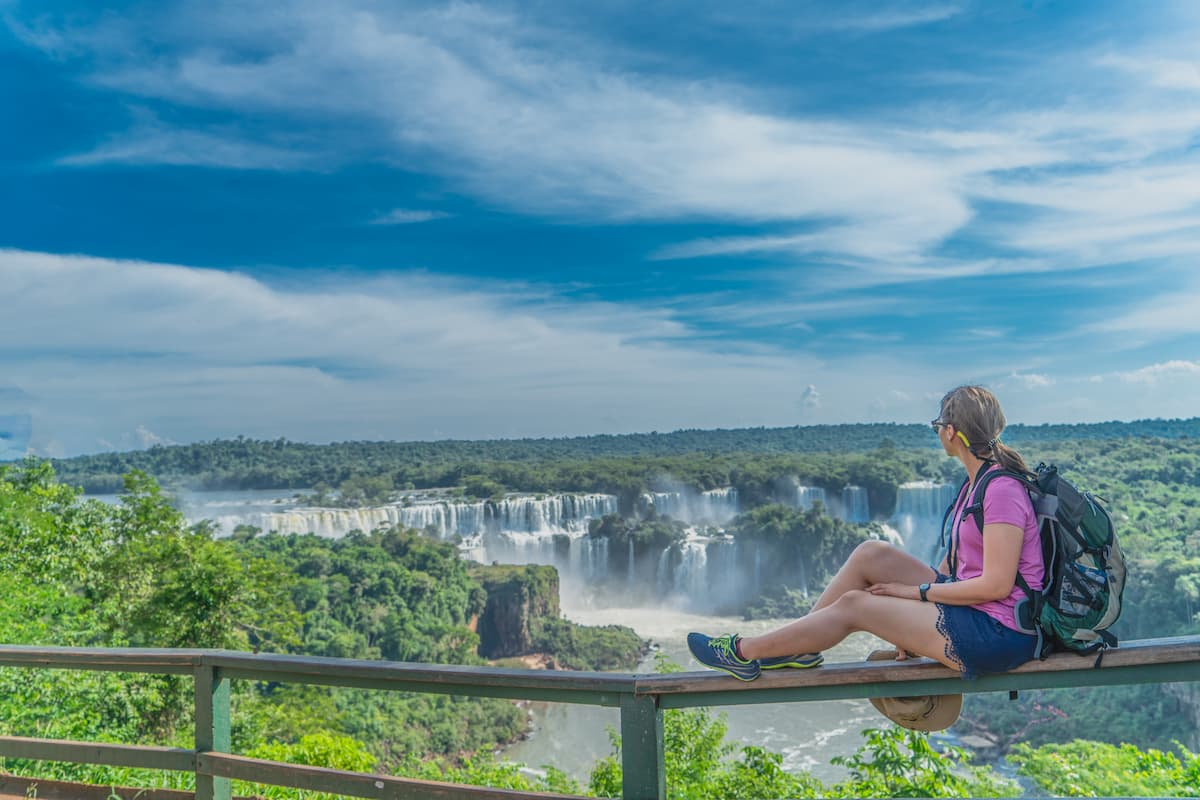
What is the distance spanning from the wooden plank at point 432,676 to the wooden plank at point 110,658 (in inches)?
3.7

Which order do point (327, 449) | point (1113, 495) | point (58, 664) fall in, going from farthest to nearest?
point (327, 449) → point (1113, 495) → point (58, 664)

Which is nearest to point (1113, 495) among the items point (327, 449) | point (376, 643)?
point (376, 643)

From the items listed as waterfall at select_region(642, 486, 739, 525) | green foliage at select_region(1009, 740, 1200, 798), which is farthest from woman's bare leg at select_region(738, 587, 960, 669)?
waterfall at select_region(642, 486, 739, 525)

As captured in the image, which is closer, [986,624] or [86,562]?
[986,624]

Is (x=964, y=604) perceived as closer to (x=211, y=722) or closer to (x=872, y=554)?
(x=872, y=554)

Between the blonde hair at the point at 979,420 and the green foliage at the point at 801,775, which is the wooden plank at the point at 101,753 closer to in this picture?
the green foliage at the point at 801,775

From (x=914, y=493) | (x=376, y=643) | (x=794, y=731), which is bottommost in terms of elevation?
(x=794, y=731)

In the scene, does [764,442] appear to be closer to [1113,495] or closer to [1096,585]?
[1113,495]

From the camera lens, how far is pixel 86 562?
17.9 m

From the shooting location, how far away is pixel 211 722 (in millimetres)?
2438

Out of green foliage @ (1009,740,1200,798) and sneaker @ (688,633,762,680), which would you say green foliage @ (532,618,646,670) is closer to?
green foliage @ (1009,740,1200,798)

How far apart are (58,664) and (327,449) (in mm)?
105494

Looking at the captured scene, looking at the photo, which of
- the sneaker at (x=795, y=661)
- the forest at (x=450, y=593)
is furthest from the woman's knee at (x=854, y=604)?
the forest at (x=450, y=593)

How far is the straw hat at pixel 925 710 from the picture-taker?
1844 millimetres
